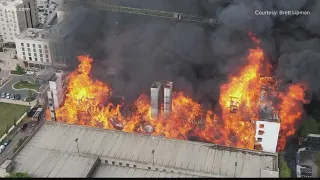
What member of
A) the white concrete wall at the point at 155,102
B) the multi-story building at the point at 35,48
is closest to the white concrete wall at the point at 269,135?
the white concrete wall at the point at 155,102

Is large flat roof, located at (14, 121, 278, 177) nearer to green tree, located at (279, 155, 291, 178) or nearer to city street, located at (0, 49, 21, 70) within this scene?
green tree, located at (279, 155, 291, 178)

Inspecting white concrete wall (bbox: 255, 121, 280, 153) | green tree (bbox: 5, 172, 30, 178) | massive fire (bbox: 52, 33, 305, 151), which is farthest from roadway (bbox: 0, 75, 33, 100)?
white concrete wall (bbox: 255, 121, 280, 153)

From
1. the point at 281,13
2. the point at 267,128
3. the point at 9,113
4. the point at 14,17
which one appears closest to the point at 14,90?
the point at 9,113

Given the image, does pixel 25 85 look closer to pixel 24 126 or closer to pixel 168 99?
pixel 24 126

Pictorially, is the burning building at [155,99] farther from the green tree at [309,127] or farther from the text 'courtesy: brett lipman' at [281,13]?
the green tree at [309,127]

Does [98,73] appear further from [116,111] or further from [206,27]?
[206,27]

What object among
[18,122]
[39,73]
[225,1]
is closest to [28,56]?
[39,73]

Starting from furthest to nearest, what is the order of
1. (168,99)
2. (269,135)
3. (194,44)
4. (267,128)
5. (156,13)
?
1. (156,13)
2. (194,44)
3. (168,99)
4. (269,135)
5. (267,128)
